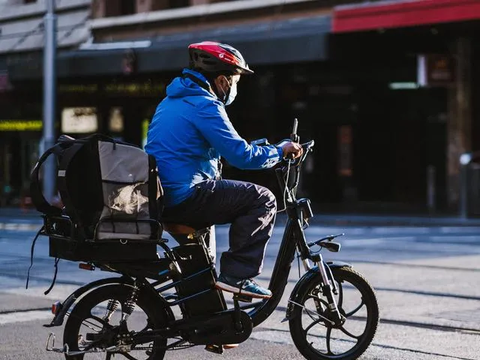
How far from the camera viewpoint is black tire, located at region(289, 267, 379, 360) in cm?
657

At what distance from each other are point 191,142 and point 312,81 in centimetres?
2263

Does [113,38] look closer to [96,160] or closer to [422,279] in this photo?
[422,279]

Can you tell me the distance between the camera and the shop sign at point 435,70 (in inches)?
968

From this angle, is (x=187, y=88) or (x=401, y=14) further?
(x=401, y=14)

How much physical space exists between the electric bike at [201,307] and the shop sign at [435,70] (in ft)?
60.1

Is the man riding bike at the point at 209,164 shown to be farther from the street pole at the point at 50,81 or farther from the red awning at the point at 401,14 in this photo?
the street pole at the point at 50,81

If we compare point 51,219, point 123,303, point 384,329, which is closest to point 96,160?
point 51,219

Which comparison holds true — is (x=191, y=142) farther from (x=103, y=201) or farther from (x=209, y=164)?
(x=103, y=201)

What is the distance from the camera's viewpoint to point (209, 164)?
6273 millimetres

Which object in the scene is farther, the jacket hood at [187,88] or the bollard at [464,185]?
the bollard at [464,185]

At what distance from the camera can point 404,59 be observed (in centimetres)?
2662

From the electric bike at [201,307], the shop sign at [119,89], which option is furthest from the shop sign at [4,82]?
the electric bike at [201,307]

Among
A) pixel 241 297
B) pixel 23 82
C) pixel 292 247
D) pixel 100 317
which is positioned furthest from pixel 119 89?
pixel 100 317

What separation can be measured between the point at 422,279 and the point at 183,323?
586cm
